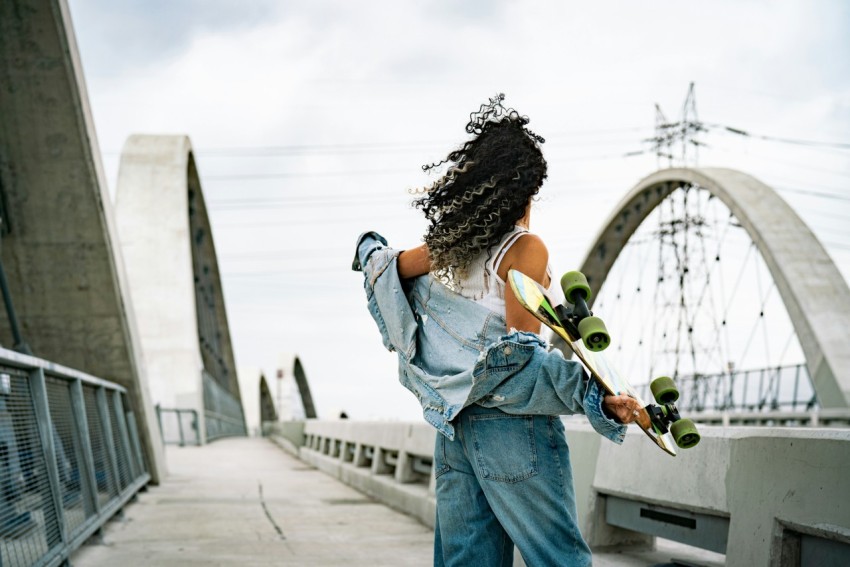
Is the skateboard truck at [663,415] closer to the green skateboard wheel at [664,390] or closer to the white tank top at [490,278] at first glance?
the green skateboard wheel at [664,390]

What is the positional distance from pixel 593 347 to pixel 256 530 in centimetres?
527

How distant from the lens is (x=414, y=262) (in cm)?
285

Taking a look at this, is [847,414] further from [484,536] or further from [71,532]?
[484,536]

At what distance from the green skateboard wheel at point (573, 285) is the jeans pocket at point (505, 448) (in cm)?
40

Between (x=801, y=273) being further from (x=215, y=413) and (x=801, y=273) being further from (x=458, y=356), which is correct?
(x=458, y=356)

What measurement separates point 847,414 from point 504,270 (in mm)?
13645

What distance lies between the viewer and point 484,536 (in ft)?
8.68

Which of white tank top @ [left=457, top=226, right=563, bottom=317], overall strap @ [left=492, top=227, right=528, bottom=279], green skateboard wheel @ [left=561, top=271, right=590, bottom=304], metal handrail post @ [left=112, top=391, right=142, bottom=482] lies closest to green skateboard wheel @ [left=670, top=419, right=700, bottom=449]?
green skateboard wheel @ [left=561, top=271, right=590, bottom=304]

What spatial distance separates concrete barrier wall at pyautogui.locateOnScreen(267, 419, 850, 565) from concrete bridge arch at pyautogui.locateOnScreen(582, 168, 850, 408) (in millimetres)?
17501

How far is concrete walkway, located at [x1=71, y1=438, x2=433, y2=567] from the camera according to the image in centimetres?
556

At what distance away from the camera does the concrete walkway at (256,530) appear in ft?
18.2

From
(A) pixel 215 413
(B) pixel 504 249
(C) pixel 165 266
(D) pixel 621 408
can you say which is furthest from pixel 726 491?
(A) pixel 215 413

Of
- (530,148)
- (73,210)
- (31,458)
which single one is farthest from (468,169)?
(73,210)

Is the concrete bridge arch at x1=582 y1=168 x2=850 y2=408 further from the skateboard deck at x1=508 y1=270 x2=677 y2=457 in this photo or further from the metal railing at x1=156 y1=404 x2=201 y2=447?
the skateboard deck at x1=508 y1=270 x2=677 y2=457
